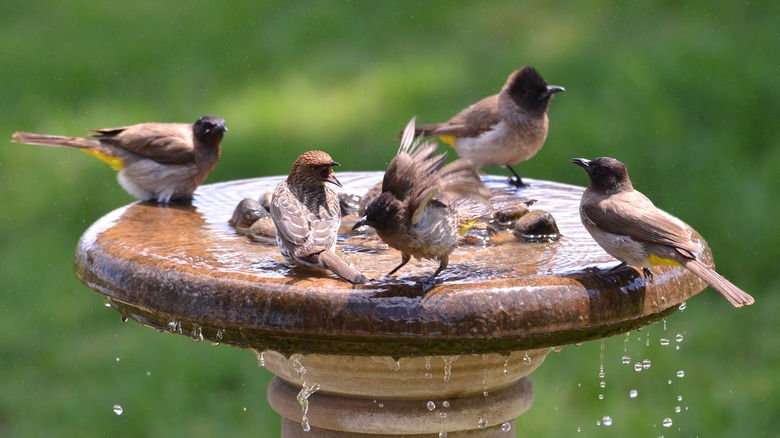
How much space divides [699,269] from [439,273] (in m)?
0.97

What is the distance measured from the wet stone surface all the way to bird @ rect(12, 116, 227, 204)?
4.00ft

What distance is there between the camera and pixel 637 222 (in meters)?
4.32

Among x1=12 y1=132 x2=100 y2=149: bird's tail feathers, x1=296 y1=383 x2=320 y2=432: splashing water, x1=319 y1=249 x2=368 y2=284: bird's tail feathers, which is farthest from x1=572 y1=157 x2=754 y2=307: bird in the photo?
x1=12 y1=132 x2=100 y2=149: bird's tail feathers

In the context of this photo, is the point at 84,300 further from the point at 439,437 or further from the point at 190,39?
→ the point at 439,437

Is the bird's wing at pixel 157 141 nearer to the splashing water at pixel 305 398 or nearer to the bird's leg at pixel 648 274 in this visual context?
the splashing water at pixel 305 398

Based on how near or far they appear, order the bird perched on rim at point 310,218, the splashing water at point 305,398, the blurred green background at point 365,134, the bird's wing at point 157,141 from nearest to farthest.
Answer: the bird perched on rim at point 310,218, the splashing water at point 305,398, the bird's wing at point 157,141, the blurred green background at point 365,134

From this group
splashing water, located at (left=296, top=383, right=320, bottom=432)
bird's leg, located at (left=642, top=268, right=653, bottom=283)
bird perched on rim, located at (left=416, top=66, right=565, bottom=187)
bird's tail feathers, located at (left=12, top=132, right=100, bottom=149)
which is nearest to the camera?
bird's leg, located at (left=642, top=268, right=653, bottom=283)

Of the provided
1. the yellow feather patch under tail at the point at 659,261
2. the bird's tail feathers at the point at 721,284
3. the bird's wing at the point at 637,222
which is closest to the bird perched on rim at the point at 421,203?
the bird's wing at the point at 637,222

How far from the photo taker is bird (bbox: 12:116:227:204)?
19.9 ft

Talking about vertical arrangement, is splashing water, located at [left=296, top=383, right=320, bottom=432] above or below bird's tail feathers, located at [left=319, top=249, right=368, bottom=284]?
below

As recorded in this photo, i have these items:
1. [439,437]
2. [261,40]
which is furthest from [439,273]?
[261,40]

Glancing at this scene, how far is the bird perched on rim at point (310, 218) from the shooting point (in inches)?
164

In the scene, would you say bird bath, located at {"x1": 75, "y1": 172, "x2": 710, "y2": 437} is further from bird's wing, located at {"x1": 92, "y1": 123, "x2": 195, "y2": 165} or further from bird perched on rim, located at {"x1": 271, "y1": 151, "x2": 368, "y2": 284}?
bird's wing, located at {"x1": 92, "y1": 123, "x2": 195, "y2": 165}

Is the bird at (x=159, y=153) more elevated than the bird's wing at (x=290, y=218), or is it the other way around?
the bird's wing at (x=290, y=218)
